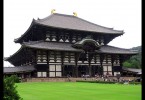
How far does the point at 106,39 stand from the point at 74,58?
10657 mm

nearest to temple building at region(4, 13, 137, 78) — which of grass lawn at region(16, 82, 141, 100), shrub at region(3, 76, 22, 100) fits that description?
grass lawn at region(16, 82, 141, 100)

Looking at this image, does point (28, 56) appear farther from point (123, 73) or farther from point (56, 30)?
point (123, 73)

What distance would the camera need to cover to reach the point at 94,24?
5516cm

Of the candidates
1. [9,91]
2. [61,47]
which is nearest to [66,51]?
[61,47]

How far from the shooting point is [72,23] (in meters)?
51.0

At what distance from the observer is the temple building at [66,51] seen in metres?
41.2

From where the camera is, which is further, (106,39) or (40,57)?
(106,39)

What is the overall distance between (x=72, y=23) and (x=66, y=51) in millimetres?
9848

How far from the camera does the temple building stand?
135ft

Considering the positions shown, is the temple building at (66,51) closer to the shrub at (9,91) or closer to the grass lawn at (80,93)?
the grass lawn at (80,93)

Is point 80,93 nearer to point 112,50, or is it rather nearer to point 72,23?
point 112,50

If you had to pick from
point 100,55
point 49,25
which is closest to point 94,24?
point 100,55

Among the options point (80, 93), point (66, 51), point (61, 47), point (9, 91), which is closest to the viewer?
point (9, 91)

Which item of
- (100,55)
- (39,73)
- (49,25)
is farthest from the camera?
(100,55)
